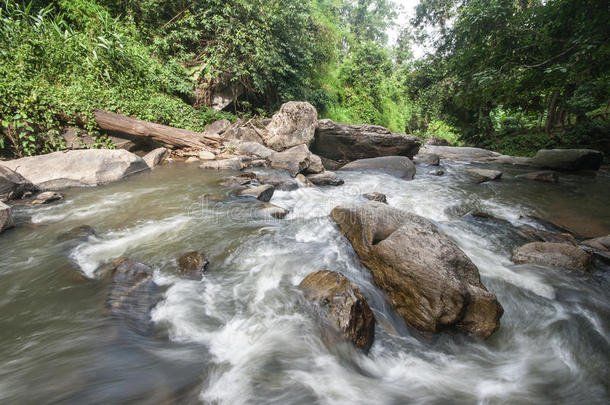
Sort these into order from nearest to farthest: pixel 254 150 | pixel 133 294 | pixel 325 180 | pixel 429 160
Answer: pixel 133 294
pixel 325 180
pixel 254 150
pixel 429 160

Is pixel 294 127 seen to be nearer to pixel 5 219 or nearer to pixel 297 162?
pixel 297 162

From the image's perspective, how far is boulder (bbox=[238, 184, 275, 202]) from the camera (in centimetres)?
487

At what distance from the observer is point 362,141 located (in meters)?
8.98

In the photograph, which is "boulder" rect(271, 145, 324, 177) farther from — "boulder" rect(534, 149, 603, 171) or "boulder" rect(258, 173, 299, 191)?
"boulder" rect(534, 149, 603, 171)

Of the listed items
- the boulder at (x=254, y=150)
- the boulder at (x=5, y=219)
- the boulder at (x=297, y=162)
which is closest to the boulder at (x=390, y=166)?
the boulder at (x=297, y=162)

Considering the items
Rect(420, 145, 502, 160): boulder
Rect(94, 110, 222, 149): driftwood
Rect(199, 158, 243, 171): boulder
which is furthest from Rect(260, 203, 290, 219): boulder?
Rect(420, 145, 502, 160): boulder

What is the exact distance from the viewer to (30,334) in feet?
6.24

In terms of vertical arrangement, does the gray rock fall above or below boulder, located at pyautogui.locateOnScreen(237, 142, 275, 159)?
above

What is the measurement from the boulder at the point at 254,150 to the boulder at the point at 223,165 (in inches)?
47.7

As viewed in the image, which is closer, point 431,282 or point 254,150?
point 431,282

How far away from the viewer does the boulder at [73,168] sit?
530 cm

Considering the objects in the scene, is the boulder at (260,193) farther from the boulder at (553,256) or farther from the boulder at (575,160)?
the boulder at (575,160)

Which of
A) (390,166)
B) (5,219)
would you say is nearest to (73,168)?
(5,219)

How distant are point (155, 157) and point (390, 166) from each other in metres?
6.87
